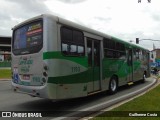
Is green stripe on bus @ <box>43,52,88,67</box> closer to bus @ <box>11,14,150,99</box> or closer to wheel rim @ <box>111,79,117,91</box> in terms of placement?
bus @ <box>11,14,150,99</box>

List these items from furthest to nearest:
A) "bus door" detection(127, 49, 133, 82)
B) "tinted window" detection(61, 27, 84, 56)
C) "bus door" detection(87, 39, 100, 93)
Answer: "bus door" detection(127, 49, 133, 82) < "bus door" detection(87, 39, 100, 93) < "tinted window" detection(61, 27, 84, 56)

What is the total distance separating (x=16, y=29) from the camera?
10805 millimetres

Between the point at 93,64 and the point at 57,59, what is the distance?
2.96m

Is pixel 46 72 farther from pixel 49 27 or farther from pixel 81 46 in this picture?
pixel 81 46

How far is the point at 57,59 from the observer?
353 inches

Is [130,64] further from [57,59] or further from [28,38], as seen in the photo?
[57,59]

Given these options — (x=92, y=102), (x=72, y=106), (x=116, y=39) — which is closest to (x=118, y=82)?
(x=116, y=39)


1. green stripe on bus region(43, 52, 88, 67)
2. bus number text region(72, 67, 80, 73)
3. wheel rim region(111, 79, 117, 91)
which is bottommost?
wheel rim region(111, 79, 117, 91)

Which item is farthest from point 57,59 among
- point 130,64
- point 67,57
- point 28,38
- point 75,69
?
point 130,64

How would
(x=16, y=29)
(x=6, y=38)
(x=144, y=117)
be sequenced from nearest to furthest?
1. (x=144, y=117)
2. (x=16, y=29)
3. (x=6, y=38)

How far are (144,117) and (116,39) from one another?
7612 mm

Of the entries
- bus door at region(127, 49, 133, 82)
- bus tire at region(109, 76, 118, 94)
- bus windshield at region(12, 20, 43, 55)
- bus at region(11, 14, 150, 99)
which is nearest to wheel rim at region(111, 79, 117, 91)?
bus tire at region(109, 76, 118, 94)

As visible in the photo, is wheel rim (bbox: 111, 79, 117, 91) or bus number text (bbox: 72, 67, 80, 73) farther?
wheel rim (bbox: 111, 79, 117, 91)

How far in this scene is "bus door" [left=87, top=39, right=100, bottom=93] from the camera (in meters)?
11.1
